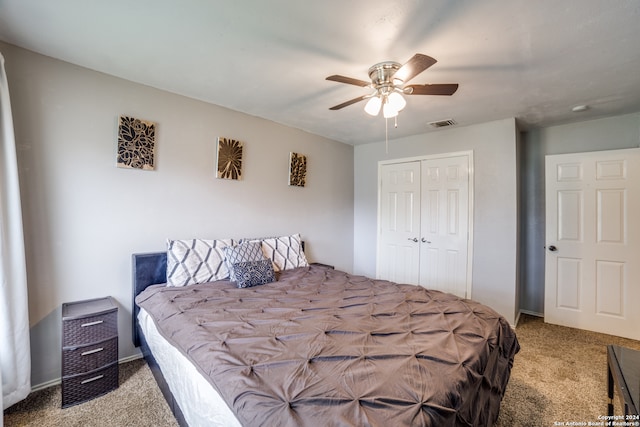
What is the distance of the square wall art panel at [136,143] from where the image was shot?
7.63 feet

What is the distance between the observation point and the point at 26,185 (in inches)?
76.8

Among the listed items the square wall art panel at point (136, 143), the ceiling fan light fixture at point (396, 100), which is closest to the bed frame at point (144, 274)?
the square wall art panel at point (136, 143)

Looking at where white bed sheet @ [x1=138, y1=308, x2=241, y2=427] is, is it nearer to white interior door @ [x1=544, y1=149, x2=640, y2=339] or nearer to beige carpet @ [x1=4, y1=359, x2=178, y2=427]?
beige carpet @ [x1=4, y1=359, x2=178, y2=427]

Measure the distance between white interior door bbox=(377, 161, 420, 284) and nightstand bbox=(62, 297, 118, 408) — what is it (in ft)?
11.2

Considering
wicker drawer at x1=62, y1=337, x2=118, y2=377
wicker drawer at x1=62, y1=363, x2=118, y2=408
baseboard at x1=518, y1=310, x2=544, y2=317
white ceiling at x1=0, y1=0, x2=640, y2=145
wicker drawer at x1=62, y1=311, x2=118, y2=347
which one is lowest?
baseboard at x1=518, y1=310, x2=544, y2=317

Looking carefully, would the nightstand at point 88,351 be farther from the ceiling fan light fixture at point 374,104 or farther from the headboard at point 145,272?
the ceiling fan light fixture at point 374,104

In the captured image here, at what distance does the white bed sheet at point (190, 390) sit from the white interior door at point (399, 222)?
3259 mm

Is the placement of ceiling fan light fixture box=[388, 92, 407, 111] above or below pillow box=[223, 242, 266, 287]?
above

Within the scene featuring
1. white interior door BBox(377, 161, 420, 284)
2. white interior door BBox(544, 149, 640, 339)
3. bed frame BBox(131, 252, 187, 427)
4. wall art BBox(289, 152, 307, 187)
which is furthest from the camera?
white interior door BBox(377, 161, 420, 284)

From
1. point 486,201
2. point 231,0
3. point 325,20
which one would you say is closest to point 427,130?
point 486,201

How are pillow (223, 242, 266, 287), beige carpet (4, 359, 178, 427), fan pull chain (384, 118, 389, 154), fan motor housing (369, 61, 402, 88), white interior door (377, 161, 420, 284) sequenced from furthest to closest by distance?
1. white interior door (377, 161, 420, 284)
2. fan pull chain (384, 118, 389, 154)
3. pillow (223, 242, 266, 287)
4. fan motor housing (369, 61, 402, 88)
5. beige carpet (4, 359, 178, 427)

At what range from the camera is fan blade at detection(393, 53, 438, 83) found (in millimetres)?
1521

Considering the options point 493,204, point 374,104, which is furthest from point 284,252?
point 493,204

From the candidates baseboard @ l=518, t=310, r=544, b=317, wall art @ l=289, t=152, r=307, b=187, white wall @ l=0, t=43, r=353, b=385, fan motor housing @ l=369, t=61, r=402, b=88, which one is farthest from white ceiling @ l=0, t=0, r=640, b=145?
baseboard @ l=518, t=310, r=544, b=317
